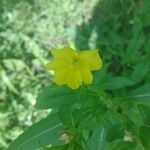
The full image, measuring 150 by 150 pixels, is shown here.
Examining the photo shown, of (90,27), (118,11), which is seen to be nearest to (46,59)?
(90,27)

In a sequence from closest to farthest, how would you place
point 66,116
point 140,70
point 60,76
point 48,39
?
1. point 60,76
2. point 66,116
3. point 140,70
4. point 48,39

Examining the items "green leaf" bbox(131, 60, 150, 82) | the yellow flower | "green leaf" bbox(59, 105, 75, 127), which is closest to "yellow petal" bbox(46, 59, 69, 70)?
the yellow flower

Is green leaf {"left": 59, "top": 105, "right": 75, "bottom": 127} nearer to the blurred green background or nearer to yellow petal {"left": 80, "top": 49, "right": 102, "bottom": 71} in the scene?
yellow petal {"left": 80, "top": 49, "right": 102, "bottom": 71}

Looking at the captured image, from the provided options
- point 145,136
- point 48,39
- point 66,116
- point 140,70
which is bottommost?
point 145,136

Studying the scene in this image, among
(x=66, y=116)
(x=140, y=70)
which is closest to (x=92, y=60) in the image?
(x=66, y=116)

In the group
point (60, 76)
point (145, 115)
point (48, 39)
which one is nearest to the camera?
point (60, 76)

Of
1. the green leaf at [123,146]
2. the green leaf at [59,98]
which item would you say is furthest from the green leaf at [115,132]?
the green leaf at [59,98]

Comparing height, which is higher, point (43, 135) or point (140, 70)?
point (140, 70)

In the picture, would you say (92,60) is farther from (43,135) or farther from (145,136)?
(43,135)
